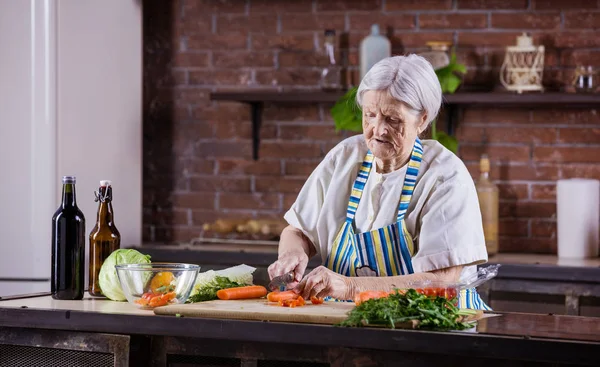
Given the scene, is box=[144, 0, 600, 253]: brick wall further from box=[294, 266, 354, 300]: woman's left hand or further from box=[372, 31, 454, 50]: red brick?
box=[294, 266, 354, 300]: woman's left hand

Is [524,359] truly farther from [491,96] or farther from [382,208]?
[491,96]

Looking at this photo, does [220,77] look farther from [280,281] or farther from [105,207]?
[280,281]

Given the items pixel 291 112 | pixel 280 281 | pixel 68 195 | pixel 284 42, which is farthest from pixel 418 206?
pixel 284 42

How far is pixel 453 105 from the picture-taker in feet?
14.1

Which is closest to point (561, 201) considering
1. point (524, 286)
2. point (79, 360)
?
point (524, 286)

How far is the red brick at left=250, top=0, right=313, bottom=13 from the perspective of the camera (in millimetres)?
4516

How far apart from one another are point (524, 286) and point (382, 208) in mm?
1175

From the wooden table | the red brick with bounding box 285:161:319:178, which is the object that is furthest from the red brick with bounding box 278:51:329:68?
the wooden table

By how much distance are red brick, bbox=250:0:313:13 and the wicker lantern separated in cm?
100

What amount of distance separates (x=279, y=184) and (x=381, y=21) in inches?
36.2

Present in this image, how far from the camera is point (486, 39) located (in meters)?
4.35

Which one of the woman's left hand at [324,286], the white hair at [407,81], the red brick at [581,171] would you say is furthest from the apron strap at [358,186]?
the red brick at [581,171]

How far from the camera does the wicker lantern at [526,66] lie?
13.7 feet

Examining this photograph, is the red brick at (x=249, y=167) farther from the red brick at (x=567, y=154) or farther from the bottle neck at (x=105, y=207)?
the bottle neck at (x=105, y=207)
